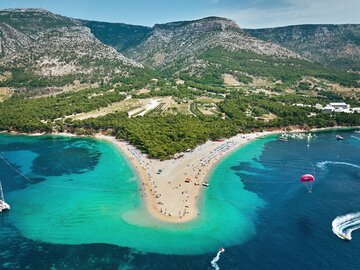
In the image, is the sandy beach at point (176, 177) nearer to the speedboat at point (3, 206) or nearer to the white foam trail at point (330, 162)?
the white foam trail at point (330, 162)

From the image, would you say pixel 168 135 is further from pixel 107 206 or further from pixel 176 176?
pixel 107 206

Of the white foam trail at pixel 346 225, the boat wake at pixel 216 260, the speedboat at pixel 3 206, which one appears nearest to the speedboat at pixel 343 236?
the white foam trail at pixel 346 225

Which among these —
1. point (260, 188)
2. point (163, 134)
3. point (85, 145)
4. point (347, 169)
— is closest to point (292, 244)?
point (260, 188)

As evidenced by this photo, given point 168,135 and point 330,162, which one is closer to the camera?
point 330,162

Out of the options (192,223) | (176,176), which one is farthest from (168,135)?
(192,223)

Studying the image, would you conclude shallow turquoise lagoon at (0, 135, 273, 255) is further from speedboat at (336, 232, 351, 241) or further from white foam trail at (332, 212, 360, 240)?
white foam trail at (332, 212, 360, 240)
